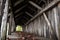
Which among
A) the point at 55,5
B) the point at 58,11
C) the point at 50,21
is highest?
the point at 55,5

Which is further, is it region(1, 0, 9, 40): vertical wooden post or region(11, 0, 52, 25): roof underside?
region(11, 0, 52, 25): roof underside

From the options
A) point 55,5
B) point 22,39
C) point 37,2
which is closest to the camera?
point 22,39

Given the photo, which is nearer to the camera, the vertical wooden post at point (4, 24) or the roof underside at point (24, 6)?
the vertical wooden post at point (4, 24)

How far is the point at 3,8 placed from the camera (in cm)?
338

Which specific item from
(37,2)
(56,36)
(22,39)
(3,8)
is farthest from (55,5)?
(37,2)

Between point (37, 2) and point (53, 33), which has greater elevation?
point (37, 2)

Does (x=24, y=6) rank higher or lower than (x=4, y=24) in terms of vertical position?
higher

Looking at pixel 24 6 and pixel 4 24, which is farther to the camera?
pixel 24 6

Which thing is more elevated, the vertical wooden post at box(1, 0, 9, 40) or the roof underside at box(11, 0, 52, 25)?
the roof underside at box(11, 0, 52, 25)

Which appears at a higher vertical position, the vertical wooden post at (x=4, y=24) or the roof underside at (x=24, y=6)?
the roof underside at (x=24, y=6)

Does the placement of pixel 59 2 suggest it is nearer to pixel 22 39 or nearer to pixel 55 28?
pixel 55 28

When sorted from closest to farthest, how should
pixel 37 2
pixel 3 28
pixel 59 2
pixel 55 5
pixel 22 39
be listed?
pixel 3 28
pixel 22 39
pixel 59 2
pixel 55 5
pixel 37 2

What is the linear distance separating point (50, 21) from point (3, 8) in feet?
8.92

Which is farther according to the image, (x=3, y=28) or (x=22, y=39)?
(x=22, y=39)
